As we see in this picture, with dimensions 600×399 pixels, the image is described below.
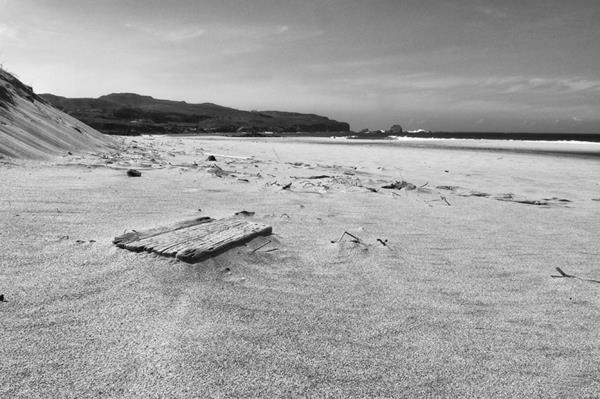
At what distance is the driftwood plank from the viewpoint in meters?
2.12

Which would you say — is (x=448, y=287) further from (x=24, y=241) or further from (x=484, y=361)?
(x=24, y=241)

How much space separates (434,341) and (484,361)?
0.18 m

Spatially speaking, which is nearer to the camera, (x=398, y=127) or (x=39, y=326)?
(x=39, y=326)

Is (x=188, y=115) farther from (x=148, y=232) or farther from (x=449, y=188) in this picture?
(x=148, y=232)

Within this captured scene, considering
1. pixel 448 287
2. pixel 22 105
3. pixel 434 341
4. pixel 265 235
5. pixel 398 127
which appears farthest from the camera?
pixel 398 127

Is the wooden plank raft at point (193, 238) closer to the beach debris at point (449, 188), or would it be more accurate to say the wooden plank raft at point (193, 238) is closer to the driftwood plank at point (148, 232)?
the driftwood plank at point (148, 232)

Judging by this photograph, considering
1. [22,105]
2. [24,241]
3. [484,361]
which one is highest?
[22,105]

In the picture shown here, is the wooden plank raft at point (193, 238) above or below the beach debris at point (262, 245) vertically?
above

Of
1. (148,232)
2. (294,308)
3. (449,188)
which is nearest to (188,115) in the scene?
(449,188)

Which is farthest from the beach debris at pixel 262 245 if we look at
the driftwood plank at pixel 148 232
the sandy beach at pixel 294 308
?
the driftwood plank at pixel 148 232

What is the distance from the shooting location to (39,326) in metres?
1.35

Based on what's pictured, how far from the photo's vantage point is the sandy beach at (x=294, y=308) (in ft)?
3.94

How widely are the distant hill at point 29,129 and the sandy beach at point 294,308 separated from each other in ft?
6.38

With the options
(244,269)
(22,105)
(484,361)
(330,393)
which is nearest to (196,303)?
(244,269)
